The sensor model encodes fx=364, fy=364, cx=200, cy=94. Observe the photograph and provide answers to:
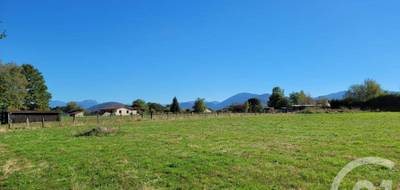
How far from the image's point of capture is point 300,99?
15625 cm

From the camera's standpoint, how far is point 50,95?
3561 inches

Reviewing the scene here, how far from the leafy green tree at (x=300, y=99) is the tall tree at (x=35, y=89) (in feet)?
334

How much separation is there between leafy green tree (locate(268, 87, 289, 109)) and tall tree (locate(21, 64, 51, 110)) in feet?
245

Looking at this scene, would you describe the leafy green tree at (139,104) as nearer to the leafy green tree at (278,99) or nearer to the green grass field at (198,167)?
the leafy green tree at (278,99)

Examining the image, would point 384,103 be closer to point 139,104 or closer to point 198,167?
point 198,167

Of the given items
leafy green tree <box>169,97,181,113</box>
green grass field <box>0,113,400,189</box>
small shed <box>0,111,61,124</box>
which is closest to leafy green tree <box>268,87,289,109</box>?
leafy green tree <box>169,97,181,113</box>

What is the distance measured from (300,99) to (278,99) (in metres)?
33.3

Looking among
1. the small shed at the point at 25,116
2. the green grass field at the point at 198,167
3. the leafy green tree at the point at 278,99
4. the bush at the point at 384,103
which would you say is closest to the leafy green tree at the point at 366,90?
the leafy green tree at the point at 278,99

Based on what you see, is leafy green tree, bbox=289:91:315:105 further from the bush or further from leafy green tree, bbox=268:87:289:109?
the bush

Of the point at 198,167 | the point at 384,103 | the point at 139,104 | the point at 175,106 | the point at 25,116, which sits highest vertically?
the point at 139,104

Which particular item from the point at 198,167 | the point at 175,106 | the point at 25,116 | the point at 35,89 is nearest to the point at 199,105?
the point at 175,106

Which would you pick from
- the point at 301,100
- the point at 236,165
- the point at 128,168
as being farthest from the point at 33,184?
the point at 301,100

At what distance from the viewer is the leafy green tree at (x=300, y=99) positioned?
510 ft

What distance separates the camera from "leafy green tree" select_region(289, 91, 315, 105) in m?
155
